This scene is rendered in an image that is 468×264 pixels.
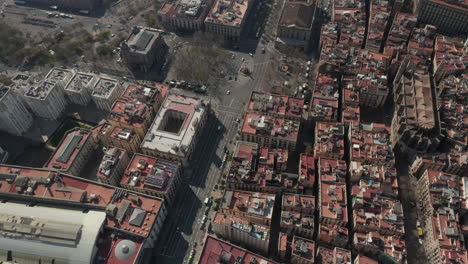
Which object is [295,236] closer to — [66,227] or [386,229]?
[386,229]

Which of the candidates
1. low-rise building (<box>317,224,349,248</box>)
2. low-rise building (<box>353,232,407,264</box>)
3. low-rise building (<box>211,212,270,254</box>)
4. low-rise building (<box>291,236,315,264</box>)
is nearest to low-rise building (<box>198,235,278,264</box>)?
low-rise building (<box>211,212,270,254</box>)

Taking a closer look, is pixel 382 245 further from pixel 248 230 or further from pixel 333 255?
pixel 248 230

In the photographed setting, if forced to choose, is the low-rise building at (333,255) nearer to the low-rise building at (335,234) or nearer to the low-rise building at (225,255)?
the low-rise building at (335,234)

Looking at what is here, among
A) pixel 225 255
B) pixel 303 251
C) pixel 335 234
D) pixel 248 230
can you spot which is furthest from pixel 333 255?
pixel 225 255

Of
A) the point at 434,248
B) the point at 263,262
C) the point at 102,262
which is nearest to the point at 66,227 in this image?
the point at 102,262

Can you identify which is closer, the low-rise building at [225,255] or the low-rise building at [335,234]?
the low-rise building at [225,255]

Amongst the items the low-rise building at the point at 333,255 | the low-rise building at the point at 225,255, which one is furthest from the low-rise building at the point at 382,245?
the low-rise building at the point at 225,255
